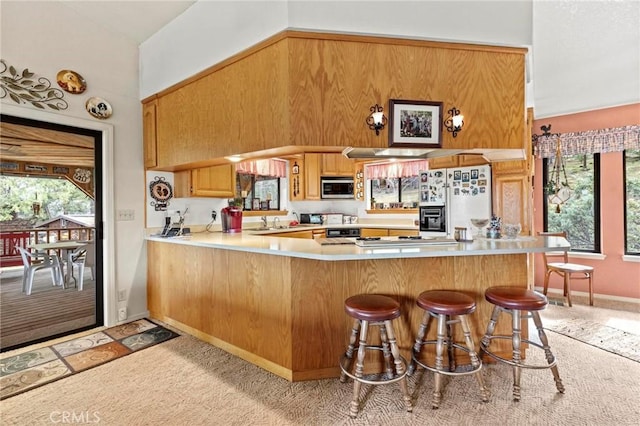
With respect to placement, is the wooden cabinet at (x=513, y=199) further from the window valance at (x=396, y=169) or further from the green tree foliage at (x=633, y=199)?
the green tree foliage at (x=633, y=199)

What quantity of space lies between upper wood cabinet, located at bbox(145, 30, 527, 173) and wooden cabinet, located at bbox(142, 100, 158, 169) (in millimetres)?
1144

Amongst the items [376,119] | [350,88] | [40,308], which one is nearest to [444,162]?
[376,119]

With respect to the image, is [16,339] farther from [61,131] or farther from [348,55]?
[348,55]

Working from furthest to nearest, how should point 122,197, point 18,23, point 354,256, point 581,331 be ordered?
point 122,197 < point 581,331 < point 18,23 < point 354,256

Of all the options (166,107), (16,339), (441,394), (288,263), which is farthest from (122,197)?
(441,394)

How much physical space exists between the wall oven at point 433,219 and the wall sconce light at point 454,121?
1.76 m

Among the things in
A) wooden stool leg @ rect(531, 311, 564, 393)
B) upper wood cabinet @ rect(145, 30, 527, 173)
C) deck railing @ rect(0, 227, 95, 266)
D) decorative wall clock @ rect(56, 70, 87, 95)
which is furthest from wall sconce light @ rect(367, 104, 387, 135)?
deck railing @ rect(0, 227, 95, 266)

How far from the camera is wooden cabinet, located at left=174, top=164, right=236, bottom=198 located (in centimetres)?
360

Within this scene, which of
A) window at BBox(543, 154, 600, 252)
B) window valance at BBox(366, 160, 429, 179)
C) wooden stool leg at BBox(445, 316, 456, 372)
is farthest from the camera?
window valance at BBox(366, 160, 429, 179)

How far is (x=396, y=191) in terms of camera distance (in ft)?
18.1

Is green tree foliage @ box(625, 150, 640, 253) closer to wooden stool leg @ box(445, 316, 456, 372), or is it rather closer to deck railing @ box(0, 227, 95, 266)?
wooden stool leg @ box(445, 316, 456, 372)

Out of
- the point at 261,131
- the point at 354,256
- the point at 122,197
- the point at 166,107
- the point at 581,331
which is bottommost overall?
the point at 581,331

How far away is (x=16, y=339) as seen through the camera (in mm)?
2867

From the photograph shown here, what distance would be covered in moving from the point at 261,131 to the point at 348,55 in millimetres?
847
